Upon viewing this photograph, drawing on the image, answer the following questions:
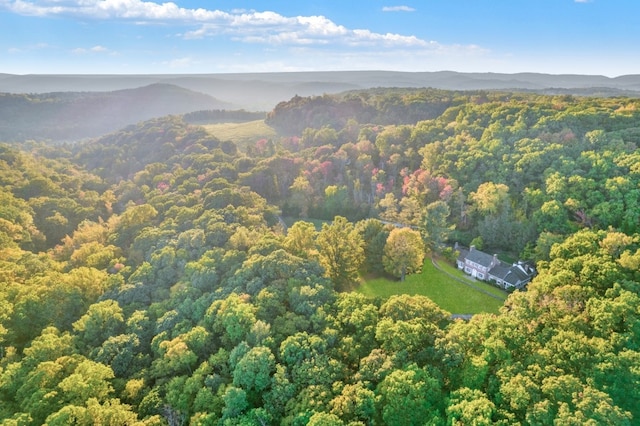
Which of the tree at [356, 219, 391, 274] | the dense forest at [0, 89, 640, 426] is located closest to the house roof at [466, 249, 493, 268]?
the dense forest at [0, 89, 640, 426]

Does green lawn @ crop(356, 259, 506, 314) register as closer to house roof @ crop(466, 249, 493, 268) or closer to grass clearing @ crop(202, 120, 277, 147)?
house roof @ crop(466, 249, 493, 268)

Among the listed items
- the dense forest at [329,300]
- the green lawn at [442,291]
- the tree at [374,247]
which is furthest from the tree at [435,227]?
the tree at [374,247]

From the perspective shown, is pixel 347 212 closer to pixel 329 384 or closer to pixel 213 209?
pixel 213 209

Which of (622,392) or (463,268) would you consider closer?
(622,392)

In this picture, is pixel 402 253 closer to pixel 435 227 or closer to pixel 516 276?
pixel 435 227

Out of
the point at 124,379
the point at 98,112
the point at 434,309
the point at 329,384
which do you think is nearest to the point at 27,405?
the point at 124,379

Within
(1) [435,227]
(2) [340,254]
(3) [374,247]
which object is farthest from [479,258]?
(2) [340,254]
